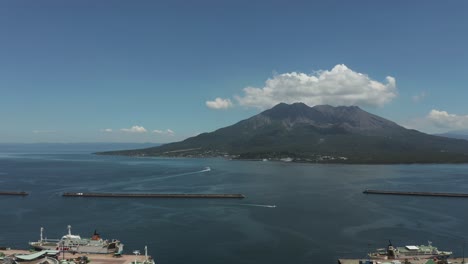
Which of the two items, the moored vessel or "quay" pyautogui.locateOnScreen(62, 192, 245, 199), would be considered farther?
"quay" pyautogui.locateOnScreen(62, 192, 245, 199)

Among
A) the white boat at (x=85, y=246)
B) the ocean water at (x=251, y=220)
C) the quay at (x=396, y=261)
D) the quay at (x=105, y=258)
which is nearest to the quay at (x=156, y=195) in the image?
the ocean water at (x=251, y=220)

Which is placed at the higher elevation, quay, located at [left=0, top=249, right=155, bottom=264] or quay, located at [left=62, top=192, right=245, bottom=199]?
quay, located at [left=62, top=192, right=245, bottom=199]

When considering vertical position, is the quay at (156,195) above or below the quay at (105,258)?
above

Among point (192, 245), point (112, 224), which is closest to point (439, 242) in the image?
point (192, 245)

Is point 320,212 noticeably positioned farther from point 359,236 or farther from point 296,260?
point 296,260

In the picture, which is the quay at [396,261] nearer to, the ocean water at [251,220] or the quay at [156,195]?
the ocean water at [251,220]

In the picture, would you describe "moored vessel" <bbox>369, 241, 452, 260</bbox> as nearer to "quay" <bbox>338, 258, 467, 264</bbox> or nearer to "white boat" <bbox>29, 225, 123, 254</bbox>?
"quay" <bbox>338, 258, 467, 264</bbox>

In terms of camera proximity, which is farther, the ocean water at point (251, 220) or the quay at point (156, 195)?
the quay at point (156, 195)

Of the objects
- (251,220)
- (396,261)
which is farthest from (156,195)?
(396,261)

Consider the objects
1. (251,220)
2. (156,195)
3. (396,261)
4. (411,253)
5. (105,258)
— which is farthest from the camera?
(156,195)

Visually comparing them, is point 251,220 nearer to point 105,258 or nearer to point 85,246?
point 85,246

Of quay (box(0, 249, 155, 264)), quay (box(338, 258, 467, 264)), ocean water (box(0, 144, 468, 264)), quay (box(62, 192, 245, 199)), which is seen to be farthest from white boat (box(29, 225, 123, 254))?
quay (box(62, 192, 245, 199))
